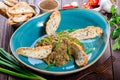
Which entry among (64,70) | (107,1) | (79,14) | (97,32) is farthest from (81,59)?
(107,1)

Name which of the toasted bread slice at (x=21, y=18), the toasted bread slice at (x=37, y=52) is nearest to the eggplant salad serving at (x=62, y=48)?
the toasted bread slice at (x=37, y=52)

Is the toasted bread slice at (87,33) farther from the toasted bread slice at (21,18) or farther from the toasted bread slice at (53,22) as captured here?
the toasted bread slice at (21,18)

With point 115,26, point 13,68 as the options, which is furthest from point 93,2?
point 13,68

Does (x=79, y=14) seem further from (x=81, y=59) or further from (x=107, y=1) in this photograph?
(x=81, y=59)

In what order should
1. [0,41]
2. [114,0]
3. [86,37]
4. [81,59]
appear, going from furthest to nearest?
1. [114,0]
2. [0,41]
3. [86,37]
4. [81,59]

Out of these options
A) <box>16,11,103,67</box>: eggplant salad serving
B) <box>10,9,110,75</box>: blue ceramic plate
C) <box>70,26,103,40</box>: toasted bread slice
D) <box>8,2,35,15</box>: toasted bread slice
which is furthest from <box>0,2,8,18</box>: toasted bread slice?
<box>70,26,103,40</box>: toasted bread slice

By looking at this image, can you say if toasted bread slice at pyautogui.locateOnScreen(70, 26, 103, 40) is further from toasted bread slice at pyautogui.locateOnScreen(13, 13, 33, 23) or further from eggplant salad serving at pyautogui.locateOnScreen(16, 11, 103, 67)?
toasted bread slice at pyautogui.locateOnScreen(13, 13, 33, 23)
